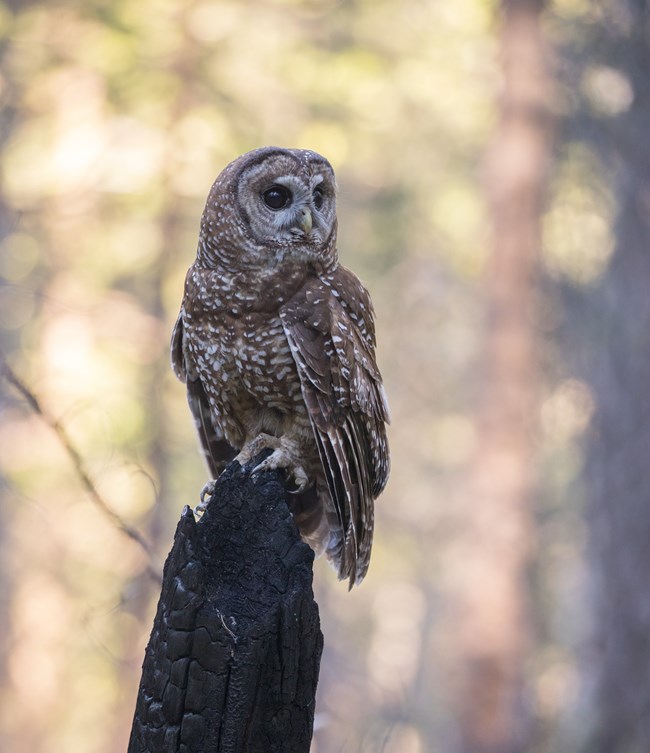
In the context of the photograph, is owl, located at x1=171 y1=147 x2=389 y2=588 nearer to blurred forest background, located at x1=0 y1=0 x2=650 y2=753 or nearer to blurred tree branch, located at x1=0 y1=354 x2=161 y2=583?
blurred tree branch, located at x1=0 y1=354 x2=161 y2=583

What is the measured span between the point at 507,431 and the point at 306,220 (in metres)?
7.62

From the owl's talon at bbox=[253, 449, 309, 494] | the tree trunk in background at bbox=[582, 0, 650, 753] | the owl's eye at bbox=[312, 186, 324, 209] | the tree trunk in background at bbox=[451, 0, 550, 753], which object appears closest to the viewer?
the owl's talon at bbox=[253, 449, 309, 494]

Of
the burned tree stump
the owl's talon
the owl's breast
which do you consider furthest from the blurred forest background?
the burned tree stump

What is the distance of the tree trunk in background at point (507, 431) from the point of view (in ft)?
35.4

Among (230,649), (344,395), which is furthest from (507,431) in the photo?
(230,649)

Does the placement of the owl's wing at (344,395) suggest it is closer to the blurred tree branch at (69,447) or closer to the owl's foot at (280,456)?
the owl's foot at (280,456)

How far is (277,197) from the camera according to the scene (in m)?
3.94

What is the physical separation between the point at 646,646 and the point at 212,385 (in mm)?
7118

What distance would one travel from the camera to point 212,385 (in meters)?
4.02

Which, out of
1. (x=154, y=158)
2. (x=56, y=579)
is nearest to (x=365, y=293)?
(x=154, y=158)

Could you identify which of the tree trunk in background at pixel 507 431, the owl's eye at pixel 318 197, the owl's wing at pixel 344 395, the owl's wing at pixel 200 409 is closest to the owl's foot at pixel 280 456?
the owl's wing at pixel 344 395

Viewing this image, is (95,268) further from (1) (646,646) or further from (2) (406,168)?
(1) (646,646)

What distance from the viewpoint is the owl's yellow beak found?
12.7ft

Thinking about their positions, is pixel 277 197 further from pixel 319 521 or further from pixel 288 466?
pixel 319 521
